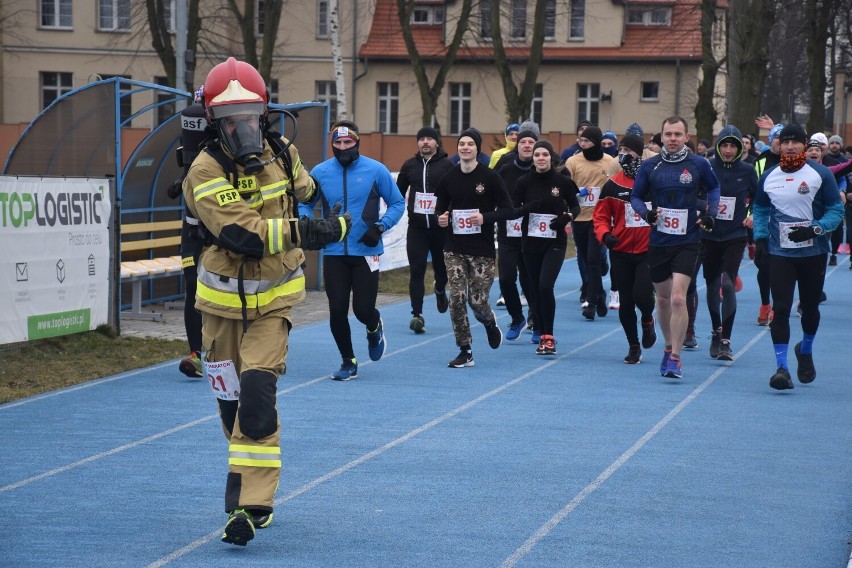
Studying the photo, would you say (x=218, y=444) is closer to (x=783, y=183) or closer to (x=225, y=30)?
(x=783, y=183)

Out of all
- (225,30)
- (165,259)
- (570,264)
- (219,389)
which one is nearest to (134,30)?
(225,30)

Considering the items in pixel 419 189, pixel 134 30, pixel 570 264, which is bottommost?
pixel 570 264

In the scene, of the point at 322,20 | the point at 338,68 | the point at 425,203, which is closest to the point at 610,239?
the point at 425,203

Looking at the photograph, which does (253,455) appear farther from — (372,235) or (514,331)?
(514,331)

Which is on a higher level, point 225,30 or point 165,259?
point 225,30

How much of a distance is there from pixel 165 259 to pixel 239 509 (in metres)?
10.6

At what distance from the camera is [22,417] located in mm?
9484

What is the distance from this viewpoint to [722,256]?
12867mm

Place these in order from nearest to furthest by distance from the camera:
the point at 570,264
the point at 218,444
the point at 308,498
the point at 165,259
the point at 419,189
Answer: the point at 308,498
the point at 218,444
the point at 419,189
the point at 165,259
the point at 570,264

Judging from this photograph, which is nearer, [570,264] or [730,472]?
[730,472]

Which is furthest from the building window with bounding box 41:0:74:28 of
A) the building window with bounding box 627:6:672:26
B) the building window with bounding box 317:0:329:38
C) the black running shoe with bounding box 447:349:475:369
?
the black running shoe with bounding box 447:349:475:369

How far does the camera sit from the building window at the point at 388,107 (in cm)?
5747

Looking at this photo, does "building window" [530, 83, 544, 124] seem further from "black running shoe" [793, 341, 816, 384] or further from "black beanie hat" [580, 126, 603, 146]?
"black running shoe" [793, 341, 816, 384]

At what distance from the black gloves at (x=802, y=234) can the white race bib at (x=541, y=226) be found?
2.59 metres
